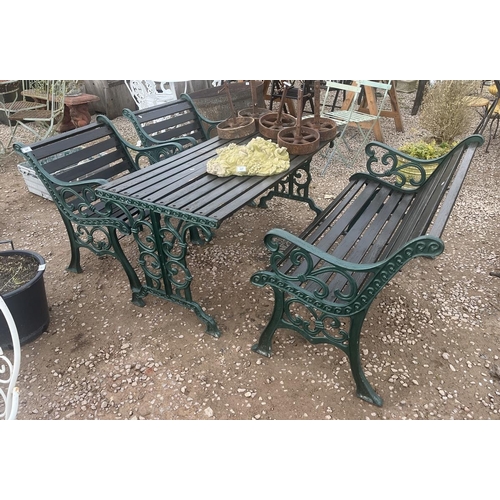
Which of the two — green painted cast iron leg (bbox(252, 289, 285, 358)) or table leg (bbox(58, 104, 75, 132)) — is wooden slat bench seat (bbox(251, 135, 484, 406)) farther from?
table leg (bbox(58, 104, 75, 132))

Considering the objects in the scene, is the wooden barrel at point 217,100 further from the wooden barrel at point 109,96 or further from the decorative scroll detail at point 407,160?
the decorative scroll detail at point 407,160

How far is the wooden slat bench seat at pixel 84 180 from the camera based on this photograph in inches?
105

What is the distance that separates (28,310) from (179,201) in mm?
1240

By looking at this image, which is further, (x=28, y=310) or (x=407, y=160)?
(x=407, y=160)

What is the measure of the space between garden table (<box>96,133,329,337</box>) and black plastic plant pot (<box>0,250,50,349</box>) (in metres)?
0.66

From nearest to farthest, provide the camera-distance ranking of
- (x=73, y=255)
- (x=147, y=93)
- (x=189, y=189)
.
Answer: (x=189, y=189), (x=73, y=255), (x=147, y=93)

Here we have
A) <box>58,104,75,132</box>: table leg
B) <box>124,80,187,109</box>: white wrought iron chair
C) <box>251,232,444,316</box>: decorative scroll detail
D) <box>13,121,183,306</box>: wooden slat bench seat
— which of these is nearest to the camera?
<box>251,232,444,316</box>: decorative scroll detail

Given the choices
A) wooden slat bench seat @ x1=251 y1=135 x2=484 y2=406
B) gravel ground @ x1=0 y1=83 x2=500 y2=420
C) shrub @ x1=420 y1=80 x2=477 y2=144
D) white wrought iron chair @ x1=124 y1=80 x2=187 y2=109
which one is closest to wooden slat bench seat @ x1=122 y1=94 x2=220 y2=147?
gravel ground @ x1=0 y1=83 x2=500 y2=420

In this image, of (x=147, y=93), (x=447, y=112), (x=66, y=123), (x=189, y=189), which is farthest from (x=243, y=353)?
(x=66, y=123)

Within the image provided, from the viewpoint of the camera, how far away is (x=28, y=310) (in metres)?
2.48

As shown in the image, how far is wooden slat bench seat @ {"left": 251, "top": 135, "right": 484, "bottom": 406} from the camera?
181cm

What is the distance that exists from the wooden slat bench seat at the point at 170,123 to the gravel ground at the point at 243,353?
3.36ft

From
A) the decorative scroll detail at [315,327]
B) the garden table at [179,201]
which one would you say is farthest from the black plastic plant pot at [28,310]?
the decorative scroll detail at [315,327]

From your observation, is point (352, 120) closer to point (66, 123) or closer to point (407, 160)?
point (407, 160)
